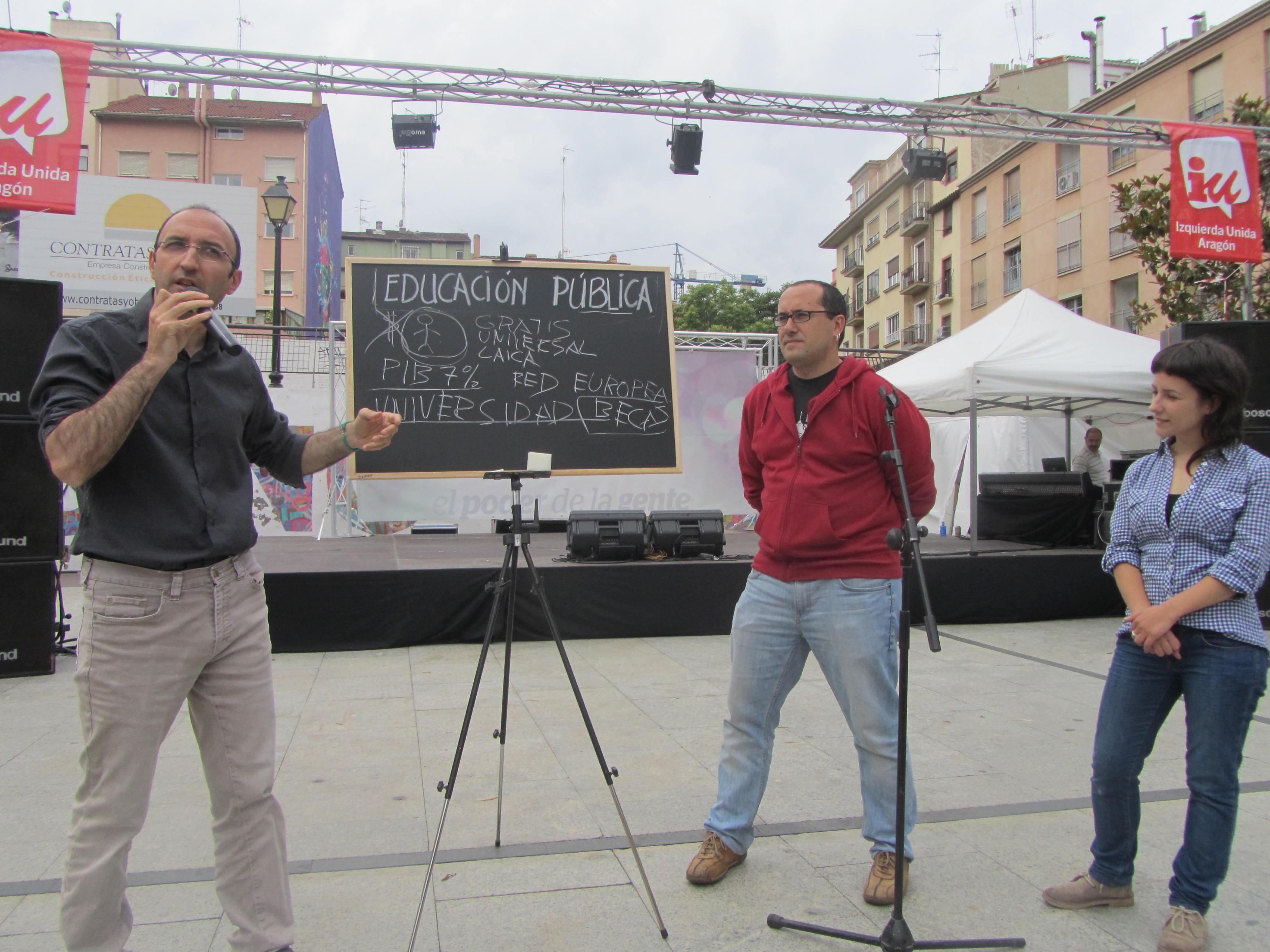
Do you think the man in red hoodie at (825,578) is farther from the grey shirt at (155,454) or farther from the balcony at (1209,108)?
the balcony at (1209,108)

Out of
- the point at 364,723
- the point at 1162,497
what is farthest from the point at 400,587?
the point at 1162,497

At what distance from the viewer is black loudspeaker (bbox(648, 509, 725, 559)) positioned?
729cm

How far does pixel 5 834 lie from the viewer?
3205 mm

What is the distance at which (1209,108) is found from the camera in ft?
69.8

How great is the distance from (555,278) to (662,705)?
12.2ft

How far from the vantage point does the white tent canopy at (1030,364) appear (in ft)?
28.1

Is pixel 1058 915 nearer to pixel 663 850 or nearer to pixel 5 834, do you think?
pixel 663 850

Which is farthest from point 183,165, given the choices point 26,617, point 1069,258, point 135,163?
point 26,617

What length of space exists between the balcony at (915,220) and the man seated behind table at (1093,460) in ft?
86.7

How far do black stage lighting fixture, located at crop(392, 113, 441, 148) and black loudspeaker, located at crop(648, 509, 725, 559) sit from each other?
518 cm

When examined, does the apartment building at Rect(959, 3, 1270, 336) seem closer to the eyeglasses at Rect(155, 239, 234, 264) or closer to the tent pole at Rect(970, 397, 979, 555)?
the tent pole at Rect(970, 397, 979, 555)

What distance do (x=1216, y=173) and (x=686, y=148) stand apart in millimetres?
5484

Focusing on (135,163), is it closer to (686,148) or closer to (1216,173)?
(686,148)

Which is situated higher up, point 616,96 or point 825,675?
point 616,96
